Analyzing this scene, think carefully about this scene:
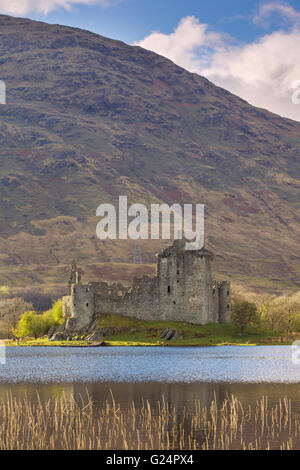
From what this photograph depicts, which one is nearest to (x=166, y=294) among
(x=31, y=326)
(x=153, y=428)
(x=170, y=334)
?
(x=170, y=334)

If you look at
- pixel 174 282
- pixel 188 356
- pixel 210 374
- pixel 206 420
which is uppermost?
pixel 174 282

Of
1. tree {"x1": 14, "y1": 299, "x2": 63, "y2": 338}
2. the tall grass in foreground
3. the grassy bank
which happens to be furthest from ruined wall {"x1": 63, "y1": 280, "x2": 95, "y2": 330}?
the tall grass in foreground

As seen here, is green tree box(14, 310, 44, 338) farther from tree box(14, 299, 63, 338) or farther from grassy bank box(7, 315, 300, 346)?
grassy bank box(7, 315, 300, 346)

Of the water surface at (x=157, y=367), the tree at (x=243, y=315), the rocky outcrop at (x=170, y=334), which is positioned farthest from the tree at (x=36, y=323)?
the tree at (x=243, y=315)

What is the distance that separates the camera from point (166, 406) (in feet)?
154

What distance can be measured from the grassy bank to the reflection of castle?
2206 millimetres

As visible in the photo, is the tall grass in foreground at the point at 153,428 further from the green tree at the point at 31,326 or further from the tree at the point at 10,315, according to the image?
the tree at the point at 10,315

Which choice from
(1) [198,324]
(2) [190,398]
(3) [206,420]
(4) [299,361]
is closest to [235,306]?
(1) [198,324]

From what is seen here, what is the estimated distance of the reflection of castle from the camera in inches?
5246

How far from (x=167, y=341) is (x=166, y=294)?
14.4 m

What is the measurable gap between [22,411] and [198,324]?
297 ft

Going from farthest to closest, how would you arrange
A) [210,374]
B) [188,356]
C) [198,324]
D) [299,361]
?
[198,324], [188,356], [299,361], [210,374]

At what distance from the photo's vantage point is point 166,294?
135250 mm

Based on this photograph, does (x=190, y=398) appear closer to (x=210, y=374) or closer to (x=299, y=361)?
(x=210, y=374)
